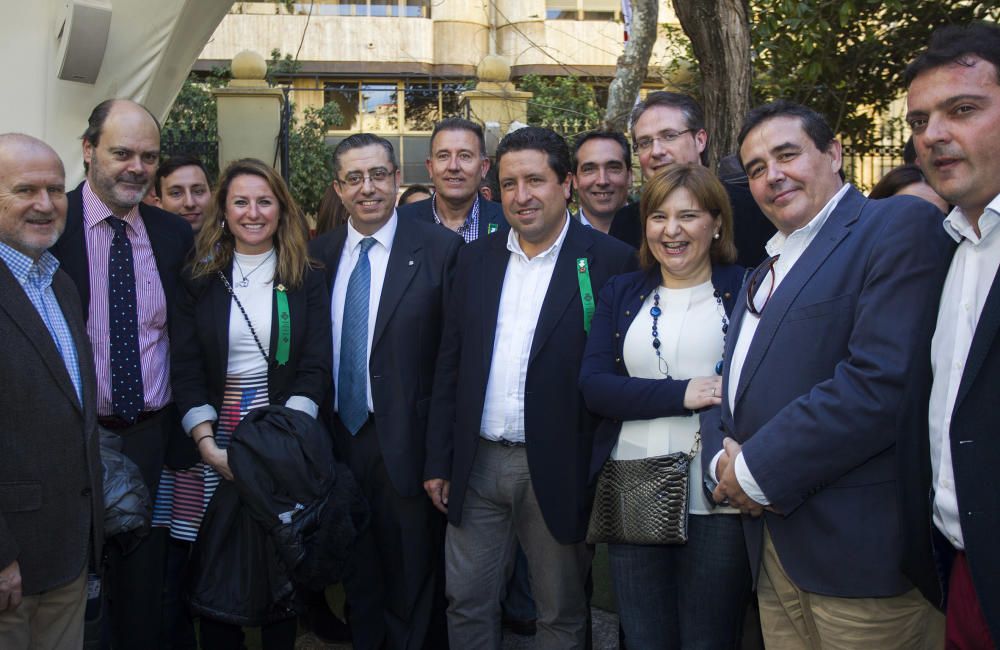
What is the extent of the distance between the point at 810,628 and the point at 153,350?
9.47 ft

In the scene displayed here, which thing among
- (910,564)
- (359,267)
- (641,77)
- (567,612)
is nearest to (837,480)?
(910,564)

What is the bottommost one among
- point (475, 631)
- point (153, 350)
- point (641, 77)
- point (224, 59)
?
point (475, 631)

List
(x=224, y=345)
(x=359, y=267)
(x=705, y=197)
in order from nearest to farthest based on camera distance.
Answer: (x=705, y=197), (x=224, y=345), (x=359, y=267)

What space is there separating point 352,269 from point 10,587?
2.02 meters

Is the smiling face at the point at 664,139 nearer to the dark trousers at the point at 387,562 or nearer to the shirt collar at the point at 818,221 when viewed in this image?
the shirt collar at the point at 818,221

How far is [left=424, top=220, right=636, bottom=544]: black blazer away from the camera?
3611 millimetres

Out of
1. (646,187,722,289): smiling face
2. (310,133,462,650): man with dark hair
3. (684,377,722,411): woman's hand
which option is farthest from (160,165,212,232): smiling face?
(684,377,722,411): woman's hand

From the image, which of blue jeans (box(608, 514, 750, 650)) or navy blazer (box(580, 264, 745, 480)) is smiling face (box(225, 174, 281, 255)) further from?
blue jeans (box(608, 514, 750, 650))

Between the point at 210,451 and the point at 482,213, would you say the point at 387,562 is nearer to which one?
the point at 210,451

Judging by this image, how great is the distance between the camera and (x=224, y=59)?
20328 mm

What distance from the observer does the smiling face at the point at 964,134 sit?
90.1 inches

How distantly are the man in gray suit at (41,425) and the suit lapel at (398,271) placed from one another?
1.25m

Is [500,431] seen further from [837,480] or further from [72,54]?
[72,54]

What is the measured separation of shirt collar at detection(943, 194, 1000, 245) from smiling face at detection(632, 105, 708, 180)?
1942 mm
